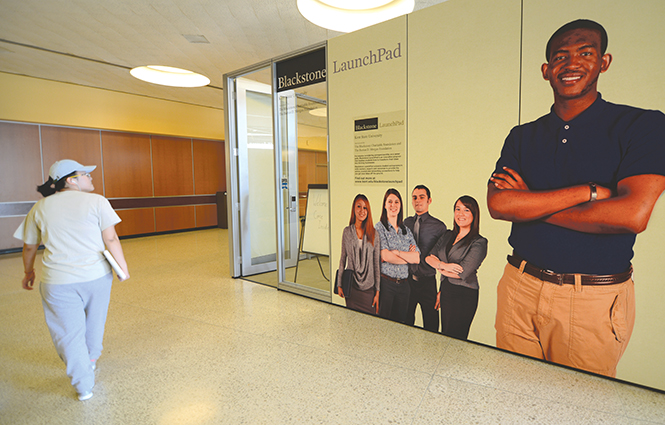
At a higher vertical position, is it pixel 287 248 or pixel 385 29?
pixel 385 29

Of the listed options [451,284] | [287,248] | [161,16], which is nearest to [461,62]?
[451,284]

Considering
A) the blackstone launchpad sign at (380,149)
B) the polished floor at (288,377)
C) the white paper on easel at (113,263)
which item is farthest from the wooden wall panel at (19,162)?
the blackstone launchpad sign at (380,149)

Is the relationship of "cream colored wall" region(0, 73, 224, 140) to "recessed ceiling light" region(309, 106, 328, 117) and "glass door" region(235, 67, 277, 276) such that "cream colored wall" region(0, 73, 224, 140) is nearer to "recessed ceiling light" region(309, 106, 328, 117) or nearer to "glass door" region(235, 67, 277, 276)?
"glass door" region(235, 67, 277, 276)

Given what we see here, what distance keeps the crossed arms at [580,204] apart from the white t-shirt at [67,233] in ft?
9.67

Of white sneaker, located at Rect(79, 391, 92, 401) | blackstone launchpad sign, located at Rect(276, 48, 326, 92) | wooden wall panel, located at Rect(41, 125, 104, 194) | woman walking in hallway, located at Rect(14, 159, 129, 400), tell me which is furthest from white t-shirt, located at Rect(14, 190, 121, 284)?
wooden wall panel, located at Rect(41, 125, 104, 194)

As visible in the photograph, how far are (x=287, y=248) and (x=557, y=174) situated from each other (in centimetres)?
367

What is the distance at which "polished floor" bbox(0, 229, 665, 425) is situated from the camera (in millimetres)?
2305

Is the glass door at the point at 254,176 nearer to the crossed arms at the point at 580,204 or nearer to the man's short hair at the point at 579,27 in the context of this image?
the crossed arms at the point at 580,204

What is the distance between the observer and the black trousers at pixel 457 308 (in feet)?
10.6

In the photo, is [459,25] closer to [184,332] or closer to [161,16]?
[184,332]

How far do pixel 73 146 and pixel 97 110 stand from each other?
1.13 m

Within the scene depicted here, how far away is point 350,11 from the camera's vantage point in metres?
5.71

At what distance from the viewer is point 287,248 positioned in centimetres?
540

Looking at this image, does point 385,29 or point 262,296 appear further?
point 262,296
